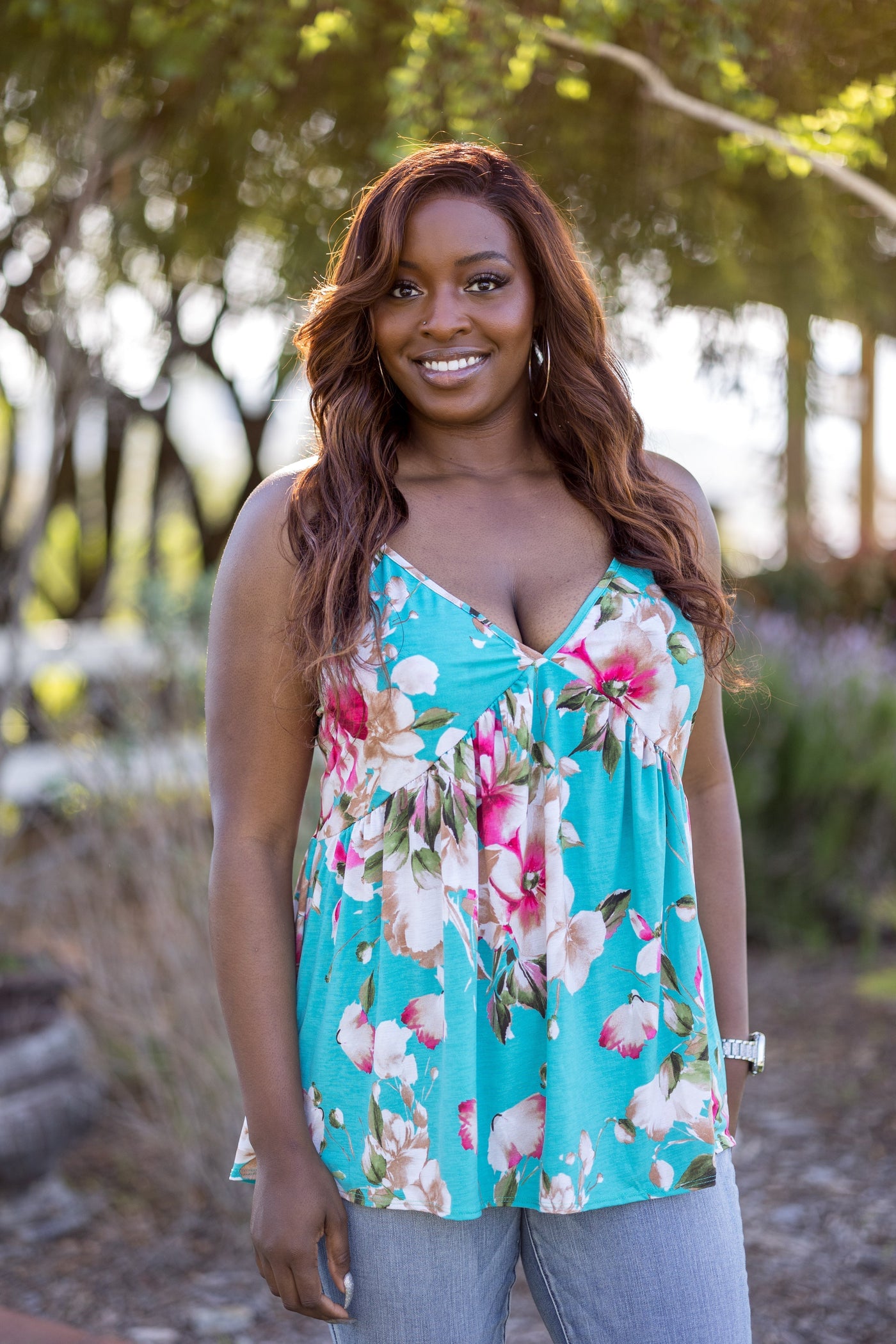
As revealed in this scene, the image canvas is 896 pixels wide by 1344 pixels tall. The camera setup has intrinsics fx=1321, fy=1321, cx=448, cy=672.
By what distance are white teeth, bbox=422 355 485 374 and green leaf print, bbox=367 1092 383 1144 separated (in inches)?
35.8

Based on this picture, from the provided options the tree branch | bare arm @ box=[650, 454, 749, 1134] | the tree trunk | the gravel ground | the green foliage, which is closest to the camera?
bare arm @ box=[650, 454, 749, 1134]

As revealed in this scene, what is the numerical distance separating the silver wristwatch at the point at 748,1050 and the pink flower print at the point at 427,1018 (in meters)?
0.48

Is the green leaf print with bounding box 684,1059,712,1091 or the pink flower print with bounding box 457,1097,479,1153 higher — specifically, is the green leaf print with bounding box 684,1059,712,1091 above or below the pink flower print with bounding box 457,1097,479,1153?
above

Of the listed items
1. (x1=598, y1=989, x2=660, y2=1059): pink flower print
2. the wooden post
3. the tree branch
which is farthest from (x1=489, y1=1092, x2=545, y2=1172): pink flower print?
the wooden post

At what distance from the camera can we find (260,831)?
5.25 feet

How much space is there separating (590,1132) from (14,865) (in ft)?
11.0

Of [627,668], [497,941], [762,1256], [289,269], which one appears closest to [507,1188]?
[497,941]

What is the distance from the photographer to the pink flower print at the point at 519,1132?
1531 millimetres

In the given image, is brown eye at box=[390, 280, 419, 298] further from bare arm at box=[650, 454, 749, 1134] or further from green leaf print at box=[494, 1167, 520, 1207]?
green leaf print at box=[494, 1167, 520, 1207]

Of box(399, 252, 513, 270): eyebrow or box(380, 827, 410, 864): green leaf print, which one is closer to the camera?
box(380, 827, 410, 864): green leaf print

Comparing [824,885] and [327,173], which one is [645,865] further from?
[824,885]

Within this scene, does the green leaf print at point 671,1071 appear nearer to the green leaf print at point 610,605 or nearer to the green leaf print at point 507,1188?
the green leaf print at point 507,1188

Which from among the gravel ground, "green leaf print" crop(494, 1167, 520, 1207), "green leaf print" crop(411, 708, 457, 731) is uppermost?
"green leaf print" crop(411, 708, 457, 731)

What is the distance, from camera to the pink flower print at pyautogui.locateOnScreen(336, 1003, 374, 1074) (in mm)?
1541
